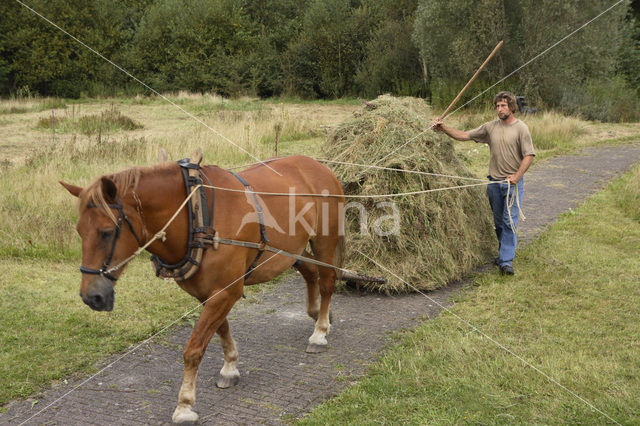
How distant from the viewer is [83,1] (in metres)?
37.2

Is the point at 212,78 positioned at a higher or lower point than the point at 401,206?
higher

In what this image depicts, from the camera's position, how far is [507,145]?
272 inches

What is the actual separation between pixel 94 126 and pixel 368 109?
13.7 m

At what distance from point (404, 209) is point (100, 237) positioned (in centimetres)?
399

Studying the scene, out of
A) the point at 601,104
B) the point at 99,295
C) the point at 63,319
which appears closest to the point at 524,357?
the point at 99,295

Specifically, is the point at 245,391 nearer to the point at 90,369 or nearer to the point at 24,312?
the point at 90,369

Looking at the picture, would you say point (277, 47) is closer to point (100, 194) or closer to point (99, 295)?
point (100, 194)

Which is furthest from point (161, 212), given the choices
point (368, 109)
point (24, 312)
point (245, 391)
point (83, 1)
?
point (83, 1)

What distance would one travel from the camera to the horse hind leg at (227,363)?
4746 mm

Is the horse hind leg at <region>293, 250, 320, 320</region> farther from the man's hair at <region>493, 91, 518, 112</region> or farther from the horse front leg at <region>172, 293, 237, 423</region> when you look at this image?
the man's hair at <region>493, 91, 518, 112</region>

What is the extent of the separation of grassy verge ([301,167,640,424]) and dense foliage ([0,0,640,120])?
17.5 m

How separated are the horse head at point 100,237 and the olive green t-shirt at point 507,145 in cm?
463

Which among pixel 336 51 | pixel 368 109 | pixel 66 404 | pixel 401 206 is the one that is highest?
pixel 336 51

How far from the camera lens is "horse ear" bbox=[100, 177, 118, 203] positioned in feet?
11.9
